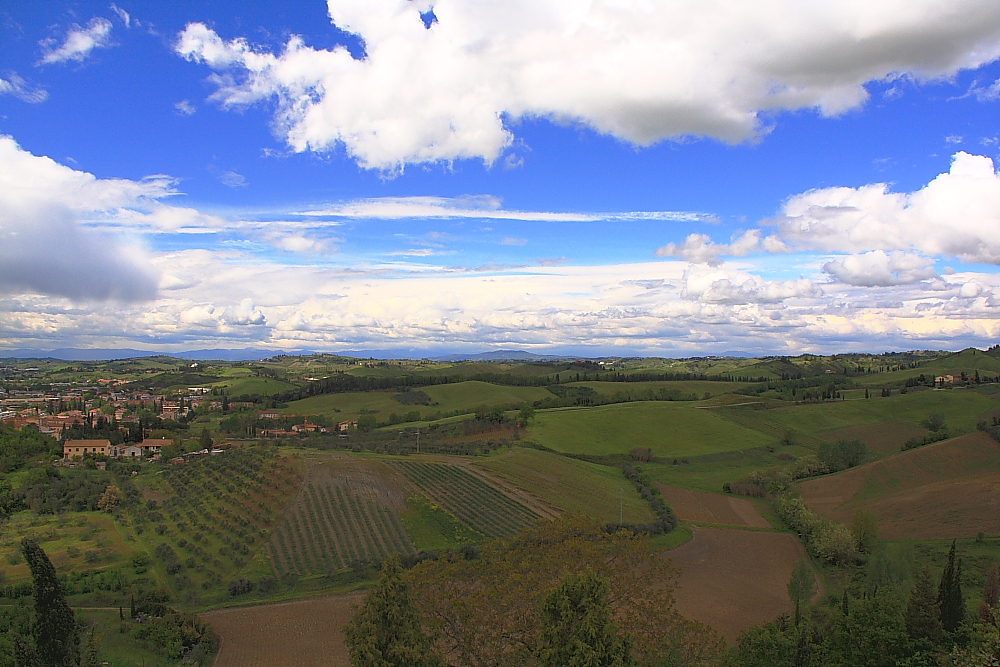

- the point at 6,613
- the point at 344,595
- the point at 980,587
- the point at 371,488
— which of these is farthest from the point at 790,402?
the point at 6,613

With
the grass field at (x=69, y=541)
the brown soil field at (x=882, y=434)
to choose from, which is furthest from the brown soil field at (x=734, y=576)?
the brown soil field at (x=882, y=434)

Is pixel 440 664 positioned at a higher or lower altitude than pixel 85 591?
higher

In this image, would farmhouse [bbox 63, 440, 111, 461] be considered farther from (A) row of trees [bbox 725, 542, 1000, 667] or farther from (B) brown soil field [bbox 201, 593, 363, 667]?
(A) row of trees [bbox 725, 542, 1000, 667]

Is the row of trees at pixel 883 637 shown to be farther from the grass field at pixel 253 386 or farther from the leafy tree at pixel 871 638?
the grass field at pixel 253 386

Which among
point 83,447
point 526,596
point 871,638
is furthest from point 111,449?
point 871,638

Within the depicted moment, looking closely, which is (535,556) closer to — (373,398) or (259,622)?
(259,622)

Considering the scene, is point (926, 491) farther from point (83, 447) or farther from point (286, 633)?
point (83, 447)

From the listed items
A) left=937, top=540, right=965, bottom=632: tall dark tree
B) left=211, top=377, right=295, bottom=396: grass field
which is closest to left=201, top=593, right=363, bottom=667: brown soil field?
left=937, top=540, right=965, bottom=632: tall dark tree

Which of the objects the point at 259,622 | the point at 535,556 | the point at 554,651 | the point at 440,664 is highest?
the point at 535,556
